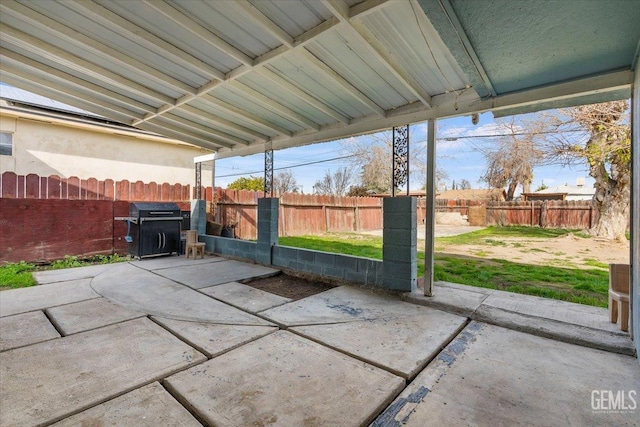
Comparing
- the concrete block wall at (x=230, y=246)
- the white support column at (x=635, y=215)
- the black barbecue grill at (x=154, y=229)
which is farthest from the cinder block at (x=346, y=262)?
the black barbecue grill at (x=154, y=229)

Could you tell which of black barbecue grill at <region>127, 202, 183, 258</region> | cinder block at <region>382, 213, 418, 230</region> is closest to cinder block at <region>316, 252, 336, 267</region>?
cinder block at <region>382, 213, 418, 230</region>

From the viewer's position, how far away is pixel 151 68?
3.70m

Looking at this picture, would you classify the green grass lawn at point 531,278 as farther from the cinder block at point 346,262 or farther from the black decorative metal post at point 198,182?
the black decorative metal post at point 198,182

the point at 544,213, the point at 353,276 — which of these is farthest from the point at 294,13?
the point at 544,213

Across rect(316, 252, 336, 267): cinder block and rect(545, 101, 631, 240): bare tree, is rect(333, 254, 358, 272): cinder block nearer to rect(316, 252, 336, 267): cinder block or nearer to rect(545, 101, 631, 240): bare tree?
rect(316, 252, 336, 267): cinder block

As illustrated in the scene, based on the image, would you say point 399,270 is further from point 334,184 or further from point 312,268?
point 334,184

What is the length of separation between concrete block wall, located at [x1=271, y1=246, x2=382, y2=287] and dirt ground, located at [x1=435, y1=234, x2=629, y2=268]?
4239mm

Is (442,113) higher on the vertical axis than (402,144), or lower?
higher

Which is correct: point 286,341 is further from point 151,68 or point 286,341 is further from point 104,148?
point 104,148

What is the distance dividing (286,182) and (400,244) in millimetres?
27915

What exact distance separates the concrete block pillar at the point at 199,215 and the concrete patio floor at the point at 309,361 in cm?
379

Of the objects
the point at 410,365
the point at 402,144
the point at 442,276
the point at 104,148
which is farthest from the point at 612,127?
the point at 104,148

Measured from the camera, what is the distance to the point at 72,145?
341 inches

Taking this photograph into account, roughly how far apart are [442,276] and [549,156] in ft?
26.3
